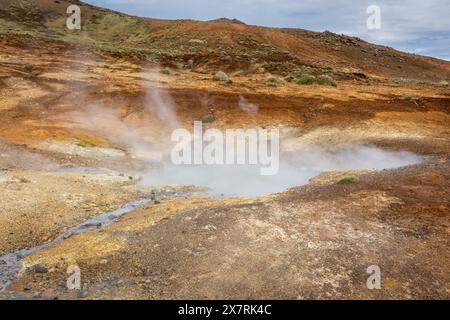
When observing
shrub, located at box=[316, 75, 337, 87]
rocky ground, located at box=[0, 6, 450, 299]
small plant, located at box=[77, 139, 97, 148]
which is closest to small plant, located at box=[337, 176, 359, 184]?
rocky ground, located at box=[0, 6, 450, 299]

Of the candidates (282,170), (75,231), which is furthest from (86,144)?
(75,231)

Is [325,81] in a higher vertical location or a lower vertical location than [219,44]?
lower

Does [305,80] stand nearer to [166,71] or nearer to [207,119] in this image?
[207,119]

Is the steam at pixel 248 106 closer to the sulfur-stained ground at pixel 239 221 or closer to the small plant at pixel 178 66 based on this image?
the sulfur-stained ground at pixel 239 221

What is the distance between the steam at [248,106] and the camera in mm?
22931

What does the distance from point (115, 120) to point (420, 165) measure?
14.5 metres

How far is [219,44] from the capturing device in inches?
1772

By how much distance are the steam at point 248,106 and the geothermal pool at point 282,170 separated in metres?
4.90

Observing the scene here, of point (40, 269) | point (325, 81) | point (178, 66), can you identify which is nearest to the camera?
point (40, 269)

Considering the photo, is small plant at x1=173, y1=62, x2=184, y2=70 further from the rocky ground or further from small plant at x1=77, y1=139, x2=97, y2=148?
small plant at x1=77, y1=139, x2=97, y2=148

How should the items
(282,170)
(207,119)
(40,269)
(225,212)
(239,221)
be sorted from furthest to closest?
(207,119) < (282,170) < (225,212) < (239,221) < (40,269)

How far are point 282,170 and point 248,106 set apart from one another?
283 inches

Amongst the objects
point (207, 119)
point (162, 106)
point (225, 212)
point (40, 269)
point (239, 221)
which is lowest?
point (40, 269)

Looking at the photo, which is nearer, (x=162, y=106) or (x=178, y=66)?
(x=162, y=106)
